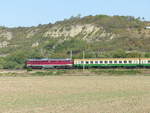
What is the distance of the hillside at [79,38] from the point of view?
12076 centimetres

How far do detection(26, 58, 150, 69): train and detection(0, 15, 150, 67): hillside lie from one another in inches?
951

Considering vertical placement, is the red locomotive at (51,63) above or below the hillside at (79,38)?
below

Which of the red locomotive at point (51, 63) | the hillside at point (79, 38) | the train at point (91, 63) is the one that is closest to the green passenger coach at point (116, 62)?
the train at point (91, 63)

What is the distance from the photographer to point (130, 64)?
73188mm

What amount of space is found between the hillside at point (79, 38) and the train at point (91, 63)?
24.2 metres

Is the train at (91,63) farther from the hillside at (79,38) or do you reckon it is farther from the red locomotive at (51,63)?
the hillside at (79,38)

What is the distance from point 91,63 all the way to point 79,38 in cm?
7867

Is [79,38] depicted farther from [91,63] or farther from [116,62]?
[116,62]

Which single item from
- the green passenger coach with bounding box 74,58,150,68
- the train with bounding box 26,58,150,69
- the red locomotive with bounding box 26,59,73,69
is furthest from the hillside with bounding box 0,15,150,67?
the green passenger coach with bounding box 74,58,150,68

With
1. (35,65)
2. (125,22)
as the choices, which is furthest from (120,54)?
(125,22)

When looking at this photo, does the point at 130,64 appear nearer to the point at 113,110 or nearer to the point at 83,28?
the point at 113,110

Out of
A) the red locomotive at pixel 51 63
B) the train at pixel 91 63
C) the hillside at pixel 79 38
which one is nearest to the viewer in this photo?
the train at pixel 91 63

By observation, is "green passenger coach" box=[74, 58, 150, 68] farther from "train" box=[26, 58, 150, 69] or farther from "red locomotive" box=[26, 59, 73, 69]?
"red locomotive" box=[26, 59, 73, 69]

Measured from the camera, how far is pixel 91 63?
7406 cm
